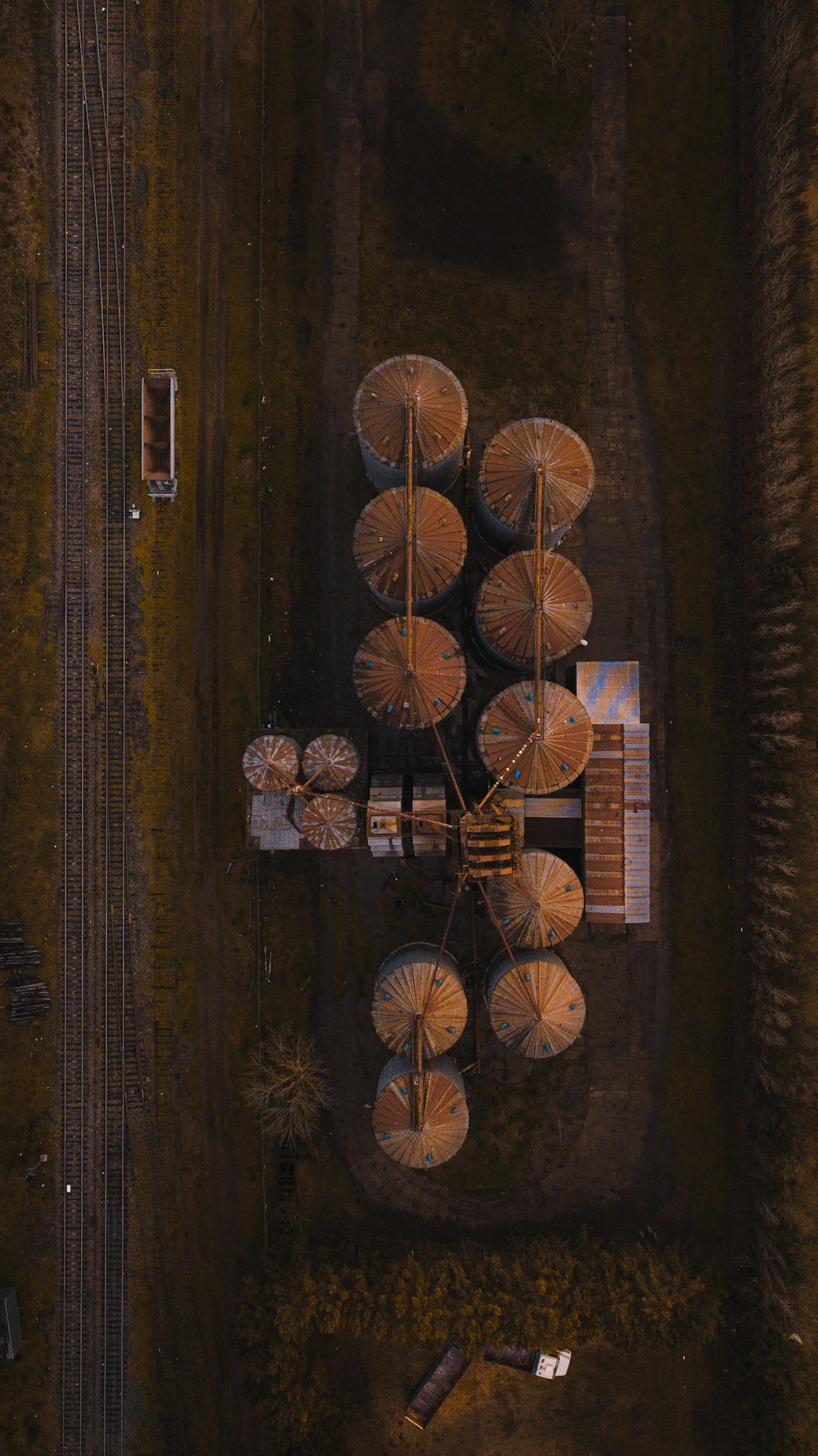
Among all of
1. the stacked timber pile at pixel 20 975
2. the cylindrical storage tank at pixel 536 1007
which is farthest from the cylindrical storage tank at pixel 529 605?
the stacked timber pile at pixel 20 975

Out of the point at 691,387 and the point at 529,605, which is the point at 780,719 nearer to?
the point at 529,605

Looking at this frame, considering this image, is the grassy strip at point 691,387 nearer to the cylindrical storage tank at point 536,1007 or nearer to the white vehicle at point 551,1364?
the cylindrical storage tank at point 536,1007

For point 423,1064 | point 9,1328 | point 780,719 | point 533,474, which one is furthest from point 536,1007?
point 9,1328

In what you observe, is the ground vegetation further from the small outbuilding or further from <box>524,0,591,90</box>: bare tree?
the small outbuilding

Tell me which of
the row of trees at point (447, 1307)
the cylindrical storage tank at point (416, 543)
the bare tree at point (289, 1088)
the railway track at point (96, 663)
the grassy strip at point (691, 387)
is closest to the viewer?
the cylindrical storage tank at point (416, 543)

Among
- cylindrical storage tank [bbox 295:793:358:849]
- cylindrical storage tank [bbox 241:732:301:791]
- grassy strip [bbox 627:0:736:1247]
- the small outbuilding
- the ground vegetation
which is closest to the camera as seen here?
cylindrical storage tank [bbox 295:793:358:849]

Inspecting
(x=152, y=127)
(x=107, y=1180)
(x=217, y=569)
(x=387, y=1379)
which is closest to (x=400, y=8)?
(x=152, y=127)

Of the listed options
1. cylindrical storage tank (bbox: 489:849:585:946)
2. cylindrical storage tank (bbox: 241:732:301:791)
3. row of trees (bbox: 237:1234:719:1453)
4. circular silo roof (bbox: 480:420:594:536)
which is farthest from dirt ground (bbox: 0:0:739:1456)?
circular silo roof (bbox: 480:420:594:536)
